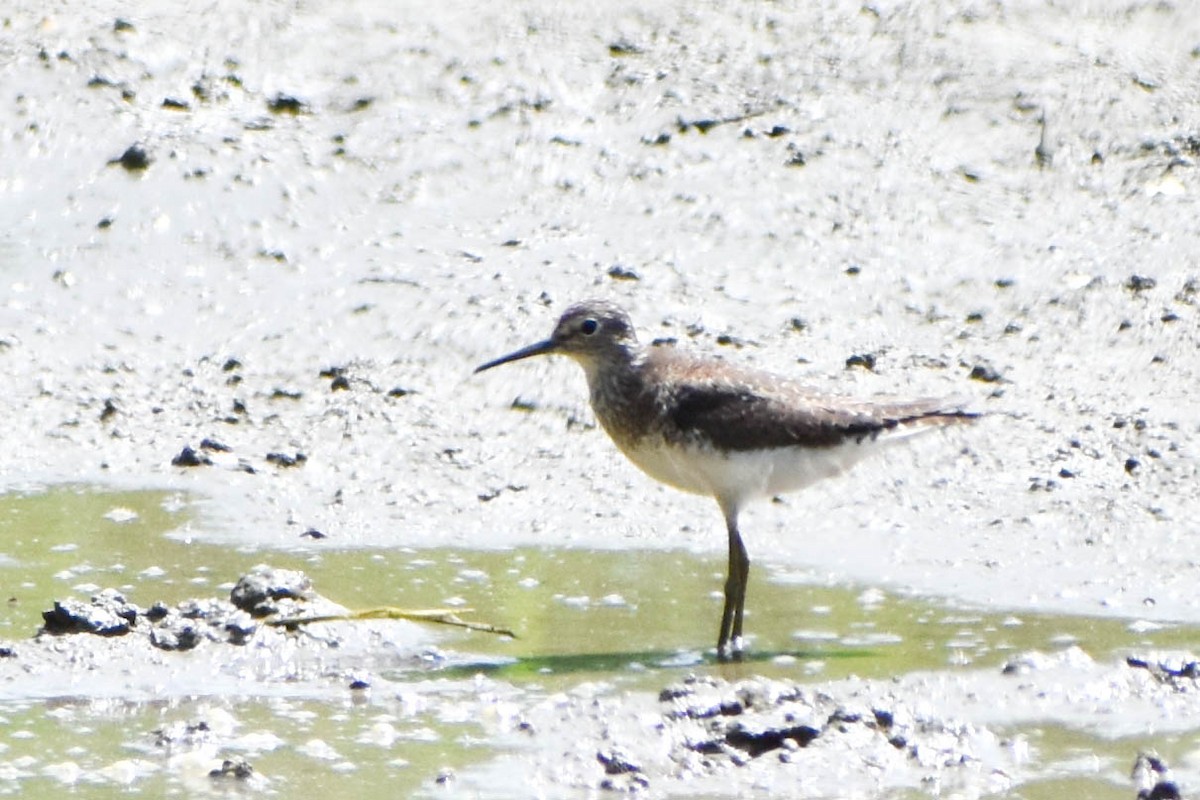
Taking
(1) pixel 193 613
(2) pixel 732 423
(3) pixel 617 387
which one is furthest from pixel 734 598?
(1) pixel 193 613

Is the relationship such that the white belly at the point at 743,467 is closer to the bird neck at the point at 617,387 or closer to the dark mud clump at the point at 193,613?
the bird neck at the point at 617,387

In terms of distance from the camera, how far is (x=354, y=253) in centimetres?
1178

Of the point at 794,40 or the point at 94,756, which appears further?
the point at 794,40

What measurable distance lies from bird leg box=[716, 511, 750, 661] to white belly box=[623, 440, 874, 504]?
0.14 m

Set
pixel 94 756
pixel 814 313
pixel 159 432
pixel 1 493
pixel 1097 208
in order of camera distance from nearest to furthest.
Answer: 1. pixel 94 756
2. pixel 1 493
3. pixel 159 432
4. pixel 814 313
5. pixel 1097 208

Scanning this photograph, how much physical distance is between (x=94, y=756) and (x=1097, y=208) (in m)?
7.09

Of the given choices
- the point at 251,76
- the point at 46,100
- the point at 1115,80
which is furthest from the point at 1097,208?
the point at 46,100

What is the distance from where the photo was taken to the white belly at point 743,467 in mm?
8688

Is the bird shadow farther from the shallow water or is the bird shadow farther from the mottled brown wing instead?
the mottled brown wing

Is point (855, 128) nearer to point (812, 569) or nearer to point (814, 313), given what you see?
point (814, 313)

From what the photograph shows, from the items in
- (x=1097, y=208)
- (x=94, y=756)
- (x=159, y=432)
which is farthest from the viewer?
(x=1097, y=208)

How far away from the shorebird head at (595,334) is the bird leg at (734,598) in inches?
38.2

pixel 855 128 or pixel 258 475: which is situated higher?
pixel 855 128

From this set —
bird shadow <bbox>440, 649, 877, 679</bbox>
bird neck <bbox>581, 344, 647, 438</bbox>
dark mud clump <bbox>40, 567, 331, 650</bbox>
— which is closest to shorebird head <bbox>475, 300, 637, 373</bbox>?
bird neck <bbox>581, 344, 647, 438</bbox>
